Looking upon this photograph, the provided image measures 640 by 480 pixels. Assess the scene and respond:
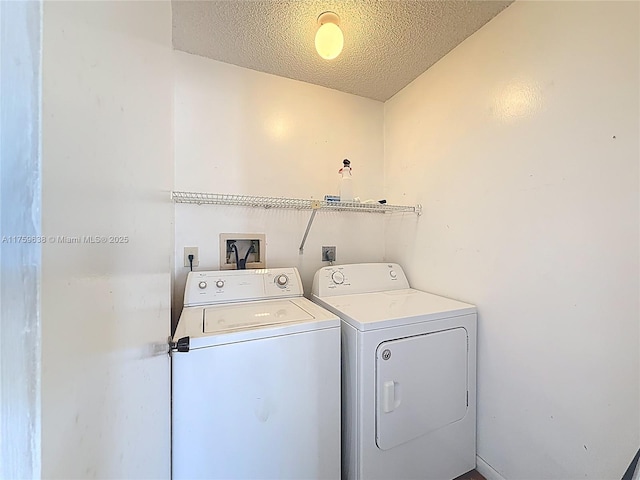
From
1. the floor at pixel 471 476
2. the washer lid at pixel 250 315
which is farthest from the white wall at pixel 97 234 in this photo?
the floor at pixel 471 476

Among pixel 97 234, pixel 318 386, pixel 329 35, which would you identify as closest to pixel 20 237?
pixel 97 234

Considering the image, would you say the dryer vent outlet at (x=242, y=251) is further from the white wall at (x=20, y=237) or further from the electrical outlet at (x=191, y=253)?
the white wall at (x=20, y=237)

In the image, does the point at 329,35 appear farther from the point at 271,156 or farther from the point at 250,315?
the point at 250,315

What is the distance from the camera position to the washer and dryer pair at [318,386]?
94cm

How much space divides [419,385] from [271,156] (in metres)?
1.65

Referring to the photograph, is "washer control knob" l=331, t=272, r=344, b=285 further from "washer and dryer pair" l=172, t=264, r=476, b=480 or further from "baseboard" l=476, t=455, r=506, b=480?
"baseboard" l=476, t=455, r=506, b=480

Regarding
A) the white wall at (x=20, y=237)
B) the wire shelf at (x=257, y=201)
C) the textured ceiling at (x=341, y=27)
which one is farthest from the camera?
the wire shelf at (x=257, y=201)

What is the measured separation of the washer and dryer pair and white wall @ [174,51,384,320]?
1.35ft

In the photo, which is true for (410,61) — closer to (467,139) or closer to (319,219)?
(467,139)

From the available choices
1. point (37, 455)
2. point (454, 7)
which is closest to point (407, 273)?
point (454, 7)

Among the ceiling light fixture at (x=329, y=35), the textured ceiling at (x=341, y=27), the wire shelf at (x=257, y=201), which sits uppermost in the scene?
the textured ceiling at (x=341, y=27)

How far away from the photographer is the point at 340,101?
6.62 ft

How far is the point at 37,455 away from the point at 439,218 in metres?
1.77

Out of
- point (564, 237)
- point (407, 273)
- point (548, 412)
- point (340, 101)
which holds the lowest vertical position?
point (548, 412)
